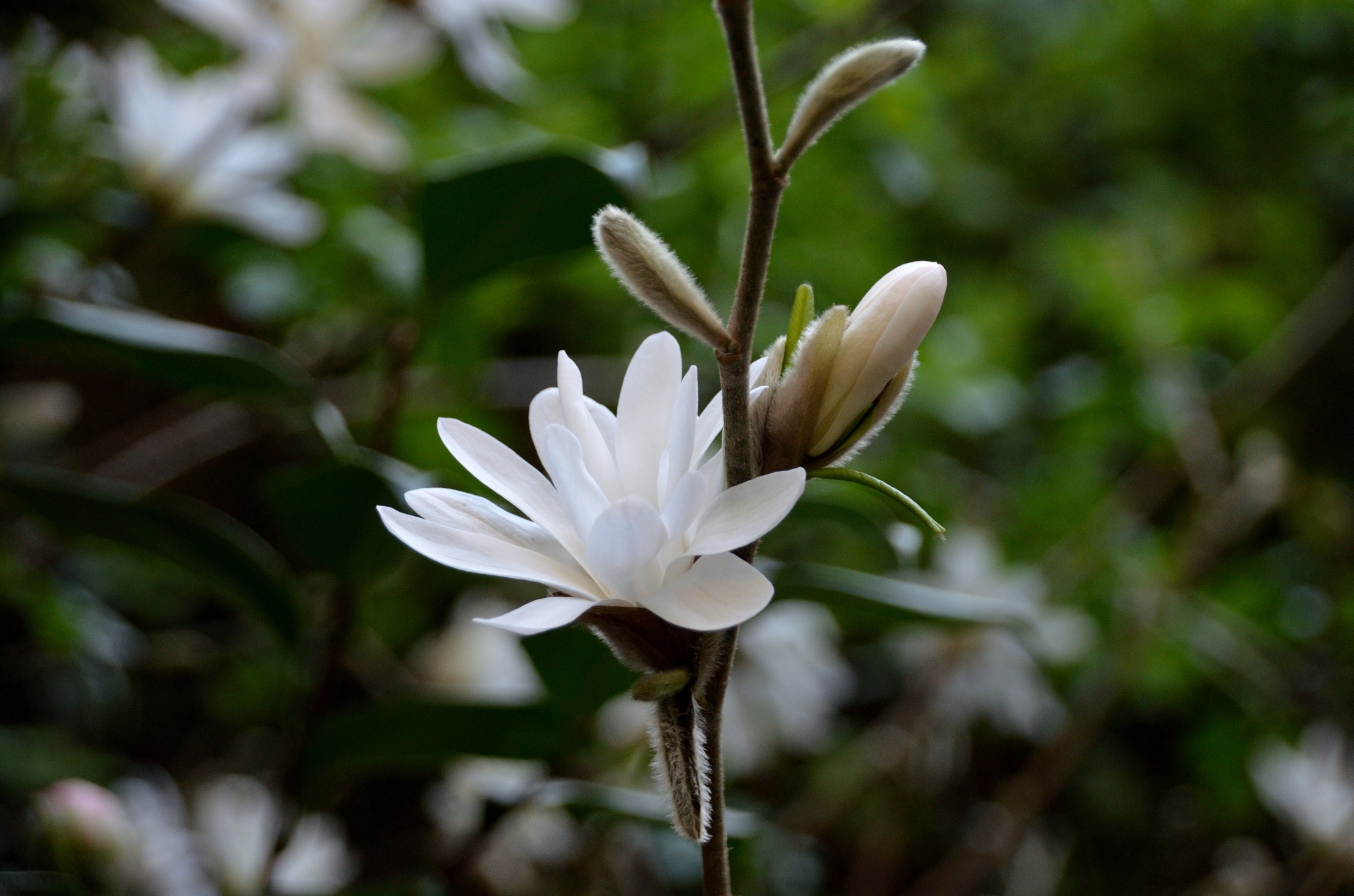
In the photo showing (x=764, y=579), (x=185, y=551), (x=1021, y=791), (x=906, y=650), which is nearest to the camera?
(x=764, y=579)

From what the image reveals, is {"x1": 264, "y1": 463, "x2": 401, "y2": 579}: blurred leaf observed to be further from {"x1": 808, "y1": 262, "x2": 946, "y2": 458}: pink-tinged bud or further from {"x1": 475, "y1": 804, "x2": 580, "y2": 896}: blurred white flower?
{"x1": 475, "y1": 804, "x2": 580, "y2": 896}: blurred white flower

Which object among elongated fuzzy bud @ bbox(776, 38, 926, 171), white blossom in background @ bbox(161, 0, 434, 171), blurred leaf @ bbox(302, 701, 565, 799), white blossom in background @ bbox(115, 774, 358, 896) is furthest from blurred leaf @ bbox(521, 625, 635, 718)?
white blossom in background @ bbox(161, 0, 434, 171)

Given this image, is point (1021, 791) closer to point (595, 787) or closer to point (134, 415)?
point (595, 787)

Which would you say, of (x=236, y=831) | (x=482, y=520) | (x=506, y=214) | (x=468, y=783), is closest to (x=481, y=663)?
(x=468, y=783)

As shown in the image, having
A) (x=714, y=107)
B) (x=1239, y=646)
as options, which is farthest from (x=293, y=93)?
(x=1239, y=646)

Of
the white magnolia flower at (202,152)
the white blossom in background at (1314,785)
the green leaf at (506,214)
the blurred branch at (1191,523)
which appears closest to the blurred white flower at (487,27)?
the white magnolia flower at (202,152)
